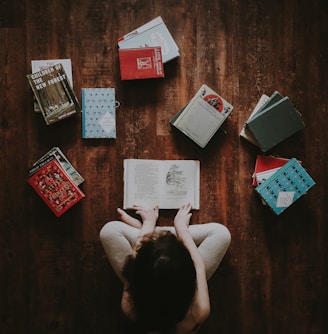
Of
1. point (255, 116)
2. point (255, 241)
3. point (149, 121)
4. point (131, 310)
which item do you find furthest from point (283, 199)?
point (131, 310)

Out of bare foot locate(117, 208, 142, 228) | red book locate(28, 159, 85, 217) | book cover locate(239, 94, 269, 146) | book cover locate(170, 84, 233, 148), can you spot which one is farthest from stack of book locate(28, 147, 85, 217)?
book cover locate(239, 94, 269, 146)

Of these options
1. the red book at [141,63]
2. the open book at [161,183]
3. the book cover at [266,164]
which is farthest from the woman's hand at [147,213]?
the red book at [141,63]

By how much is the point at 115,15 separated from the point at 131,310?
4.06 ft

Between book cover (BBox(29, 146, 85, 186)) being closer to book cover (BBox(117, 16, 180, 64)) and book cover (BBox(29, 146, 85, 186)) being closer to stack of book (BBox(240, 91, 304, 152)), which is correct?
book cover (BBox(117, 16, 180, 64))

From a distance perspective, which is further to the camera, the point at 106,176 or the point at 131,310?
the point at 106,176

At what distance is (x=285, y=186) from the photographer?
171cm

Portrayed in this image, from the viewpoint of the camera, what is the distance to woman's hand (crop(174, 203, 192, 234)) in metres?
1.66

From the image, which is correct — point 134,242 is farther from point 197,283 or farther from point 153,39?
point 153,39

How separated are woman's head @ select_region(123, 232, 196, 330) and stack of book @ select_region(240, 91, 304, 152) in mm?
642

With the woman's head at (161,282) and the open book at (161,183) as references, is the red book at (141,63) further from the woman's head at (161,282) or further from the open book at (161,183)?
the woman's head at (161,282)

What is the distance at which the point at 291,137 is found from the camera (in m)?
1.80

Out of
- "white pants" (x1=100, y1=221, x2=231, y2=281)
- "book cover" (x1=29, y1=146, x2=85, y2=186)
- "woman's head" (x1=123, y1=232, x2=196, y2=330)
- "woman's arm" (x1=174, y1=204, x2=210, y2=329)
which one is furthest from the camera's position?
"book cover" (x1=29, y1=146, x2=85, y2=186)

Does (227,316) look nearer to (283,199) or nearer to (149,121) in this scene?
(283,199)

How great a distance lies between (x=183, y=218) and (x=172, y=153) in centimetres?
29
